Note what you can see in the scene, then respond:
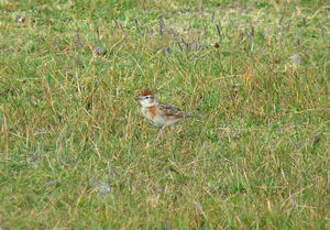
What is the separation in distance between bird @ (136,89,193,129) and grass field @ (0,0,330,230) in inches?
4.0

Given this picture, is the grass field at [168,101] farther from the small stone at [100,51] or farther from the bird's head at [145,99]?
the bird's head at [145,99]

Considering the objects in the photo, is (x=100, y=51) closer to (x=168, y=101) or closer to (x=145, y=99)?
(x=168, y=101)

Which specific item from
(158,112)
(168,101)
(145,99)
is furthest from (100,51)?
(158,112)

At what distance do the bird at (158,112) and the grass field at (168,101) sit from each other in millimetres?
103

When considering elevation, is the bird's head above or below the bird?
above

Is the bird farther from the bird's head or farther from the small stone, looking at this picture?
the small stone

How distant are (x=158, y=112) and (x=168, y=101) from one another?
86 cm

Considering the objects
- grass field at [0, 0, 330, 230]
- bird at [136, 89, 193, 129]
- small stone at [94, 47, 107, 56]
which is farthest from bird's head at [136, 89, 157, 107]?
small stone at [94, 47, 107, 56]

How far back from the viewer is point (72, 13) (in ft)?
39.2

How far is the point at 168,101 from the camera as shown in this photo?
9195 mm

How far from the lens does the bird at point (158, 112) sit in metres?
8.34

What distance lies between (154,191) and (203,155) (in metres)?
0.93

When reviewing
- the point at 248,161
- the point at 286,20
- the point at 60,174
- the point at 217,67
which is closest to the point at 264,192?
the point at 248,161

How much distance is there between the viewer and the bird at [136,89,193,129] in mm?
8344
